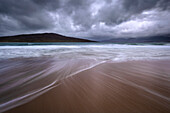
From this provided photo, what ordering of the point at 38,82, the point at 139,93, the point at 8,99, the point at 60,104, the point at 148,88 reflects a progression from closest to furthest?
the point at 60,104 → the point at 8,99 → the point at 139,93 → the point at 148,88 → the point at 38,82

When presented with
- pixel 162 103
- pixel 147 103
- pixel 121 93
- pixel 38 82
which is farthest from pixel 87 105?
pixel 38 82

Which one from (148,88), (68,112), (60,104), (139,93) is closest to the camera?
(68,112)

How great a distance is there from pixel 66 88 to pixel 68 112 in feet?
1.84

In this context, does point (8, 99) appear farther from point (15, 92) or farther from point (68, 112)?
point (68, 112)

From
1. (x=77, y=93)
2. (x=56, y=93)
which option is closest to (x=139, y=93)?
(x=77, y=93)

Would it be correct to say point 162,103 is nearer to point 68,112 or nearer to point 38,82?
point 68,112

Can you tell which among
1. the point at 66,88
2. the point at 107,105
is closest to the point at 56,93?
the point at 66,88

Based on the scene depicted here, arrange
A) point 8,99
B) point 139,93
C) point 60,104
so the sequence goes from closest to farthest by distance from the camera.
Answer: point 60,104, point 8,99, point 139,93

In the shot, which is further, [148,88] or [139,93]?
[148,88]

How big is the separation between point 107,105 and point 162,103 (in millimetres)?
881

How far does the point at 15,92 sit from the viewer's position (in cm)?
144

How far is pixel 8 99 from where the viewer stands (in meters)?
1.27

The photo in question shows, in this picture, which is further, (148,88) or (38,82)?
(38,82)

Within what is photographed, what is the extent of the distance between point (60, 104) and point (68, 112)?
7.5 inches
